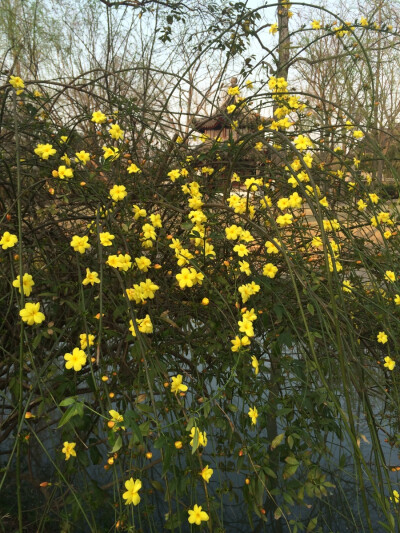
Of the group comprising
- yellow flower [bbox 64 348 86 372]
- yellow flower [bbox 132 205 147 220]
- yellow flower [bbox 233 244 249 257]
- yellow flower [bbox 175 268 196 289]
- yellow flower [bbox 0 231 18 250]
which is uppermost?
yellow flower [bbox 132 205 147 220]

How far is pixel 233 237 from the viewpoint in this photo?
1259mm

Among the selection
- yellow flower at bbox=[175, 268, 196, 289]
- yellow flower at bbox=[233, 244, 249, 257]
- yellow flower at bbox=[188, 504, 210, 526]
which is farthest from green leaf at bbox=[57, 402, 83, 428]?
yellow flower at bbox=[233, 244, 249, 257]

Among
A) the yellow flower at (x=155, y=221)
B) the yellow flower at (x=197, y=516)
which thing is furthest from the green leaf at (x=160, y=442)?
the yellow flower at (x=155, y=221)

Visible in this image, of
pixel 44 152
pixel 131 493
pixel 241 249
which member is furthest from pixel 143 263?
→ pixel 131 493

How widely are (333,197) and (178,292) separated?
806 millimetres

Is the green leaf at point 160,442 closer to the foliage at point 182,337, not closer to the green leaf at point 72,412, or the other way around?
the foliage at point 182,337

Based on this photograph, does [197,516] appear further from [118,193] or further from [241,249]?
[118,193]

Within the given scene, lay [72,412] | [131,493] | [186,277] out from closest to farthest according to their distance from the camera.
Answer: [72,412] < [131,493] < [186,277]

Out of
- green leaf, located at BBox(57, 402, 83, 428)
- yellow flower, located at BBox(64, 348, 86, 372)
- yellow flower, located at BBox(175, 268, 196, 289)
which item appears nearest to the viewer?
green leaf, located at BBox(57, 402, 83, 428)

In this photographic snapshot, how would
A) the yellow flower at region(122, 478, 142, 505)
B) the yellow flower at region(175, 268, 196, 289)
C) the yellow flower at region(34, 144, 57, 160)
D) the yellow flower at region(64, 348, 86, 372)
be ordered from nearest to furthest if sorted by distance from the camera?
the yellow flower at region(122, 478, 142, 505) < the yellow flower at region(64, 348, 86, 372) < the yellow flower at region(175, 268, 196, 289) < the yellow flower at region(34, 144, 57, 160)

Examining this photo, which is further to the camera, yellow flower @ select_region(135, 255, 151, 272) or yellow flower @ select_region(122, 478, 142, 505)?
yellow flower @ select_region(135, 255, 151, 272)

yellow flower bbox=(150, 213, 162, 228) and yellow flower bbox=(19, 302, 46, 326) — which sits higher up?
yellow flower bbox=(150, 213, 162, 228)

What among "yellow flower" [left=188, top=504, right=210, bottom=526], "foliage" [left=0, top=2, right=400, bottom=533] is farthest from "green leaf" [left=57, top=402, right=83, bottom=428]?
"yellow flower" [left=188, top=504, right=210, bottom=526]

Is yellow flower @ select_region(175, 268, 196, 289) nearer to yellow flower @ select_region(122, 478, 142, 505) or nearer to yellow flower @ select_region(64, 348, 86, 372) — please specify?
yellow flower @ select_region(64, 348, 86, 372)
